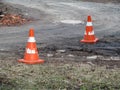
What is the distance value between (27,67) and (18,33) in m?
6.40

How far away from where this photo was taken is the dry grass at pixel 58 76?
7.71 m

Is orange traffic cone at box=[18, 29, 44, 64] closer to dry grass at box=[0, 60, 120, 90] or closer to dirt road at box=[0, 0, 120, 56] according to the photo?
dry grass at box=[0, 60, 120, 90]

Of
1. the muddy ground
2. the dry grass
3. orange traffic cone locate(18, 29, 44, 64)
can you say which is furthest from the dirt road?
the dry grass

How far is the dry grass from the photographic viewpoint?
771 centimetres

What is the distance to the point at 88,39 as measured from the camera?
42.6 ft

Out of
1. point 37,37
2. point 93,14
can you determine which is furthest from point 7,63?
point 93,14

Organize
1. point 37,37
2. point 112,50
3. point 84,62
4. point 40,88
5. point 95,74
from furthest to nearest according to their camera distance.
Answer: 1. point 37,37
2. point 112,50
3. point 84,62
4. point 95,74
5. point 40,88

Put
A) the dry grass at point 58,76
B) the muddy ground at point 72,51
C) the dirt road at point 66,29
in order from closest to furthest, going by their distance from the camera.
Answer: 1. the dry grass at point 58,76
2. the muddy ground at point 72,51
3. the dirt road at point 66,29

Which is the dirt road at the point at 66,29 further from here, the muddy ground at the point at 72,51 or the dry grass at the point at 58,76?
the dry grass at the point at 58,76

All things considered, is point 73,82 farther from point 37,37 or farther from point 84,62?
point 37,37

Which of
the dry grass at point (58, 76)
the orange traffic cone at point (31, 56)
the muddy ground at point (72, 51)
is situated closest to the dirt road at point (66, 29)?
the muddy ground at point (72, 51)

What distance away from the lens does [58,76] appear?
841 centimetres

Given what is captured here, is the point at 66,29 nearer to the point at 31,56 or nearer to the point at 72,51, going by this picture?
the point at 72,51

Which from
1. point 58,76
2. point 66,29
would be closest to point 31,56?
point 58,76
